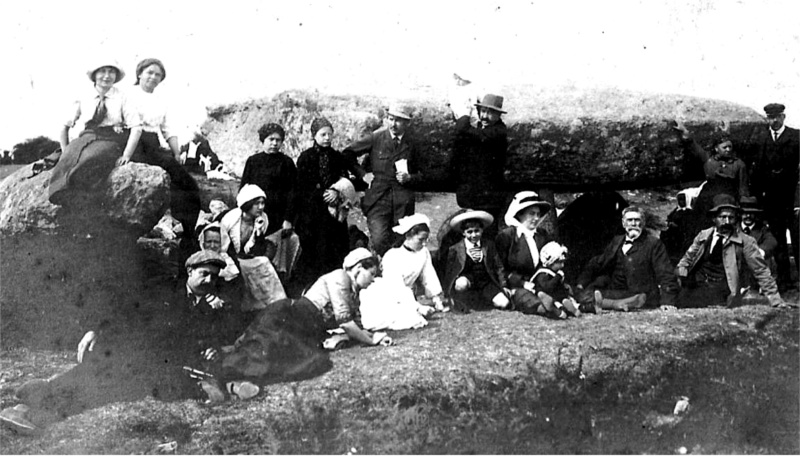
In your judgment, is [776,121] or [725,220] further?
[776,121]

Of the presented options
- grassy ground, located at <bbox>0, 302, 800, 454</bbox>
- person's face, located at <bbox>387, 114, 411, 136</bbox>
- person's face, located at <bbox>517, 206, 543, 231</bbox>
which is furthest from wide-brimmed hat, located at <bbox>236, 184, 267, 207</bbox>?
person's face, located at <bbox>517, 206, 543, 231</bbox>

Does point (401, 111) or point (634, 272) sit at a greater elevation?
point (401, 111)

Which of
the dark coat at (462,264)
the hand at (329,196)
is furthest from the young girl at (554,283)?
the hand at (329,196)

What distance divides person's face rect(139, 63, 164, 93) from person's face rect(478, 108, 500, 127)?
73.8 inches

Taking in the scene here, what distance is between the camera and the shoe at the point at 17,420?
4.68m

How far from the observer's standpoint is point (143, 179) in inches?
200

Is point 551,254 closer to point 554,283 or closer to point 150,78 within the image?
point 554,283

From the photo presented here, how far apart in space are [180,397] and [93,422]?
432 mm

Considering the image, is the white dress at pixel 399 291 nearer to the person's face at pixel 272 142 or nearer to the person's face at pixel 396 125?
the person's face at pixel 396 125

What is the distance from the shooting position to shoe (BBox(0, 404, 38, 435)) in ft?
15.3

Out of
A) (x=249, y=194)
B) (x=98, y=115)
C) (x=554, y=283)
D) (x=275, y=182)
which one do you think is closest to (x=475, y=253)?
(x=554, y=283)

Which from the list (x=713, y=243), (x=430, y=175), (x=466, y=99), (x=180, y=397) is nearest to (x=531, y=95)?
(x=466, y=99)

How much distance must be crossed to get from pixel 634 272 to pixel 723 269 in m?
0.52

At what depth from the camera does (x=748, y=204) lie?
18.7 ft
